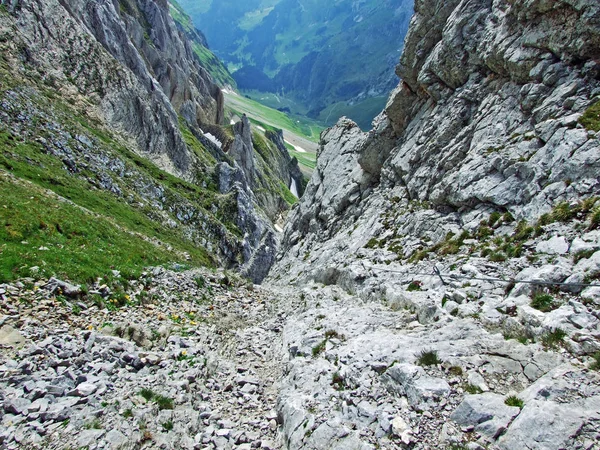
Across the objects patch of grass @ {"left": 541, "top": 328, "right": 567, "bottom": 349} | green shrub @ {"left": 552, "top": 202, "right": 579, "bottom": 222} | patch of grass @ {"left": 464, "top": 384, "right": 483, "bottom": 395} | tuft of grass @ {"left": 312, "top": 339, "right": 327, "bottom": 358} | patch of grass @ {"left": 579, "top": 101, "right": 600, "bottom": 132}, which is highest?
patch of grass @ {"left": 579, "top": 101, "right": 600, "bottom": 132}

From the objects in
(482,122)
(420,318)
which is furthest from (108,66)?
(420,318)

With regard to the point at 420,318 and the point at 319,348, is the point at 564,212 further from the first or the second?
the point at 319,348

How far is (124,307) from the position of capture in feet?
56.9

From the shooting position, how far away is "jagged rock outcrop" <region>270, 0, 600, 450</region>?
29.3 feet

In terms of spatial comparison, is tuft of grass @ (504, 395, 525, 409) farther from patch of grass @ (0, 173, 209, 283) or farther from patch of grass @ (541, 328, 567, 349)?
patch of grass @ (0, 173, 209, 283)

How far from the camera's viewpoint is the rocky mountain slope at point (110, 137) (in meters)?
45.6

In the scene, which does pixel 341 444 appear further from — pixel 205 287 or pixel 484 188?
pixel 205 287

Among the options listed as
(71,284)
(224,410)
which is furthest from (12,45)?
(224,410)

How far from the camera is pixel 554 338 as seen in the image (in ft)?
31.6

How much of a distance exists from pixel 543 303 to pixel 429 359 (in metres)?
4.00

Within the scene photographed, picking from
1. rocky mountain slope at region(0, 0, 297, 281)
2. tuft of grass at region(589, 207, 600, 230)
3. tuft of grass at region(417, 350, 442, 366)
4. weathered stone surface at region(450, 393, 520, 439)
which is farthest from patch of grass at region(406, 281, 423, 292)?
rocky mountain slope at region(0, 0, 297, 281)

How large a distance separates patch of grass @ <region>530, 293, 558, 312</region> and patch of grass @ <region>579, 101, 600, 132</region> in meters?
10.2

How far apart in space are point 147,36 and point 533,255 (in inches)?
6171

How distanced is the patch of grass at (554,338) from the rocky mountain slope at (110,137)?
20395 millimetres
